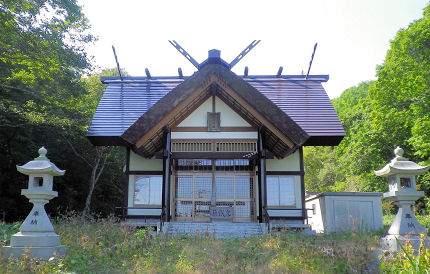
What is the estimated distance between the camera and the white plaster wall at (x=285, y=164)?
14219 mm

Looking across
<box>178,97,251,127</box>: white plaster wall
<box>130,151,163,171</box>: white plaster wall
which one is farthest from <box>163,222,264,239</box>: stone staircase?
<box>178,97,251,127</box>: white plaster wall

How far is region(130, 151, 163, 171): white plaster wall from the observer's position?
46.7 feet

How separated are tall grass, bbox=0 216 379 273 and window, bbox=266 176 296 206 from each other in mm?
4624

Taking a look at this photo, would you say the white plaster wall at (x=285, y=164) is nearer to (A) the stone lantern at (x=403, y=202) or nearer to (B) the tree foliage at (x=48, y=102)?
(A) the stone lantern at (x=403, y=202)

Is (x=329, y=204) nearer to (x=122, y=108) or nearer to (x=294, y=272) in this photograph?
(x=294, y=272)

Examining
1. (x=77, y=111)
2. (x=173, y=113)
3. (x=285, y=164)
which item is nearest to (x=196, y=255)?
(x=173, y=113)

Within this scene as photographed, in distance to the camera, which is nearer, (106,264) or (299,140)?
(106,264)

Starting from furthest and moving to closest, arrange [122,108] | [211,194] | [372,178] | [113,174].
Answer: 1. [113,174]
2. [372,178]
3. [122,108]
4. [211,194]

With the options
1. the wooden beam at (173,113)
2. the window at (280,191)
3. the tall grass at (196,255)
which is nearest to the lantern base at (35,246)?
the tall grass at (196,255)

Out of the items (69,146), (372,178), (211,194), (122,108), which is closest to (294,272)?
(211,194)

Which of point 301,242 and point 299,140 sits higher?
point 299,140

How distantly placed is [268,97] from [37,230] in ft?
36.7

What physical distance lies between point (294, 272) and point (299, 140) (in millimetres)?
5689

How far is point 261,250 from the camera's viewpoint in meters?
7.81
